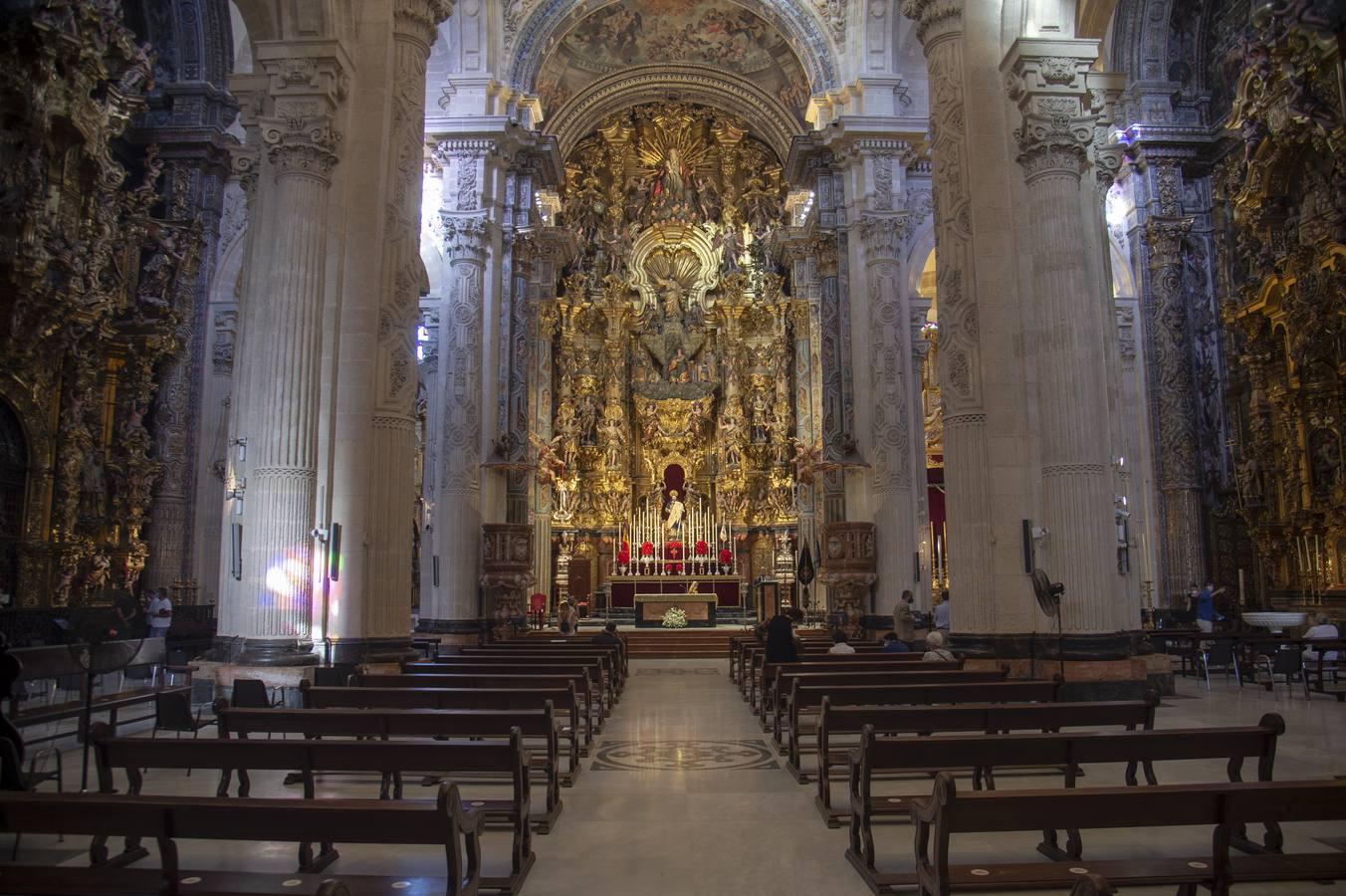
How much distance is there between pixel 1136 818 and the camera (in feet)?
12.7

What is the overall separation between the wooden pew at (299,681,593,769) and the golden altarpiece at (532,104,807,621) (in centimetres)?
2280

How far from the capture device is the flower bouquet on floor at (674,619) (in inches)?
988

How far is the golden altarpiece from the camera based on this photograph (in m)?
32.0

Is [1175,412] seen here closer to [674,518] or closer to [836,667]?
[836,667]

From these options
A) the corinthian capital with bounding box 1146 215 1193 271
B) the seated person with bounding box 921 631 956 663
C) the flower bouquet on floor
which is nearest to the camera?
the seated person with bounding box 921 631 956 663

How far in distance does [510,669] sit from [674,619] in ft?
47.0

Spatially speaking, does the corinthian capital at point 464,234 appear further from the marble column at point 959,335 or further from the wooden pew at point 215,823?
the wooden pew at point 215,823

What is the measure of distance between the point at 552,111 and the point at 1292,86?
20.4 m

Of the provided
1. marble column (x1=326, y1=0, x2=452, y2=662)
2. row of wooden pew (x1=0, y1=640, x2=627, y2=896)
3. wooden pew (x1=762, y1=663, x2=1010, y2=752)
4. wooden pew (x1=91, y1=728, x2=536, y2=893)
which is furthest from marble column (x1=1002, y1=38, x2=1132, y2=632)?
wooden pew (x1=91, y1=728, x2=536, y2=893)

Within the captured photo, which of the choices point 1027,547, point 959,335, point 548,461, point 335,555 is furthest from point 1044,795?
point 548,461

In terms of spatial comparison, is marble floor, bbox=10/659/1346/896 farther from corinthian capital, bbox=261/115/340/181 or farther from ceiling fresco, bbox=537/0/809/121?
ceiling fresco, bbox=537/0/809/121

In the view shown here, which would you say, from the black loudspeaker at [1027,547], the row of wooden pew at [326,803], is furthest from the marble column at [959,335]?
the row of wooden pew at [326,803]

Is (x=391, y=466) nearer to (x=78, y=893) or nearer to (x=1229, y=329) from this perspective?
(x=78, y=893)

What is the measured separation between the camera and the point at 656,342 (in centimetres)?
3391
